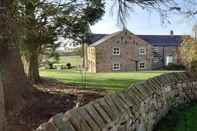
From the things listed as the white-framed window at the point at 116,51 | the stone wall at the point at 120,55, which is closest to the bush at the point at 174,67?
the stone wall at the point at 120,55

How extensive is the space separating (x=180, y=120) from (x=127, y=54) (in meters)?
53.0

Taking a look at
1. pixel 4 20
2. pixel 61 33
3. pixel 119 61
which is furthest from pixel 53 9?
pixel 119 61

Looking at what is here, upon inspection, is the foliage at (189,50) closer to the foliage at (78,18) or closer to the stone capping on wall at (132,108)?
the foliage at (78,18)

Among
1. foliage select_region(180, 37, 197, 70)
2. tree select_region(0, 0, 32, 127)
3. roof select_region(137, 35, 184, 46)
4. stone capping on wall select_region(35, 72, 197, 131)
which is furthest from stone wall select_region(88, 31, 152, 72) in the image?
stone capping on wall select_region(35, 72, 197, 131)

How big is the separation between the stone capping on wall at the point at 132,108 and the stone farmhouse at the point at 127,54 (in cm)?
4569

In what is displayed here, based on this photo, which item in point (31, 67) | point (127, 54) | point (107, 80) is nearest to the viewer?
point (31, 67)

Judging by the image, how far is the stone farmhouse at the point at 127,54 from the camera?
194ft

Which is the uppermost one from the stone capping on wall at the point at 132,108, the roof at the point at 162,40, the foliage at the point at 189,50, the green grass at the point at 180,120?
the roof at the point at 162,40

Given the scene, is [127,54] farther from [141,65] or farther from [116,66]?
[141,65]

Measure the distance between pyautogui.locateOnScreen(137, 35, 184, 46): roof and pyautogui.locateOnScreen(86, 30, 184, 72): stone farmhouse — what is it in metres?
0.27

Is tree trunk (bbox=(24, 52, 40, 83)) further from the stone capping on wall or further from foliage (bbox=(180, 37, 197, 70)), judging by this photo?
foliage (bbox=(180, 37, 197, 70))

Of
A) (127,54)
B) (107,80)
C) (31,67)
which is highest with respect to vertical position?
(127,54)

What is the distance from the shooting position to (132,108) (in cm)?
587

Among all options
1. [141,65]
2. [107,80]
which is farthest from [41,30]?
[141,65]
